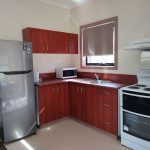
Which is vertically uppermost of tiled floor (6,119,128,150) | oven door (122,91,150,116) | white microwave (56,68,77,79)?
white microwave (56,68,77,79)

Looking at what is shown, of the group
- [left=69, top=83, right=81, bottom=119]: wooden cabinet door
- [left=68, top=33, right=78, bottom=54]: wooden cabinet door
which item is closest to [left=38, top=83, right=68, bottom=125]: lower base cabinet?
[left=69, top=83, right=81, bottom=119]: wooden cabinet door

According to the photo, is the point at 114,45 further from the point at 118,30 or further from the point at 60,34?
the point at 60,34

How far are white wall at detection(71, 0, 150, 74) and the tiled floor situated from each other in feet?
4.36

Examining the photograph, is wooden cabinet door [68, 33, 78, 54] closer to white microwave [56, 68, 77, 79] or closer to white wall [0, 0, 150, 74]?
white wall [0, 0, 150, 74]

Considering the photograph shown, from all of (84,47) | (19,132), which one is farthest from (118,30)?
(19,132)

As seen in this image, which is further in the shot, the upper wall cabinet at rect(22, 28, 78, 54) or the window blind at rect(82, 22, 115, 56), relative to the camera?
the window blind at rect(82, 22, 115, 56)

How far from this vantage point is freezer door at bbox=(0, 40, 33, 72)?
2523 mm

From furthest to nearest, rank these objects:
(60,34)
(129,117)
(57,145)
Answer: (60,34) < (57,145) < (129,117)

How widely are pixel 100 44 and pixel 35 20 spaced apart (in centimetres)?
156

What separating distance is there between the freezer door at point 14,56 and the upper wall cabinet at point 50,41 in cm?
48

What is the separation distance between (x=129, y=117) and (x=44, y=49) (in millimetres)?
2156

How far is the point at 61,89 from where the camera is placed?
3.52 meters

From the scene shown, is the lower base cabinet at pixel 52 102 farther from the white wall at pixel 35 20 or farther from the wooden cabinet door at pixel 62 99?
the white wall at pixel 35 20

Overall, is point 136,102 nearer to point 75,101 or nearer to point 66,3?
point 75,101
